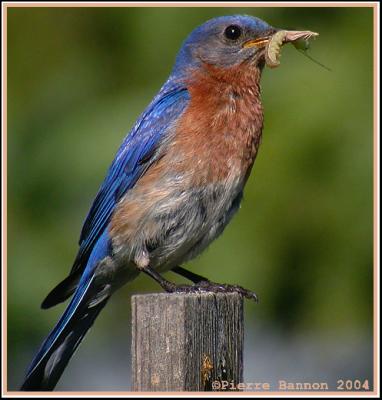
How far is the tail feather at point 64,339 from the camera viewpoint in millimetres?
5391

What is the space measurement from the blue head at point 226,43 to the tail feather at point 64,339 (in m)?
1.64

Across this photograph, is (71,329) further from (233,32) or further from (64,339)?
(233,32)

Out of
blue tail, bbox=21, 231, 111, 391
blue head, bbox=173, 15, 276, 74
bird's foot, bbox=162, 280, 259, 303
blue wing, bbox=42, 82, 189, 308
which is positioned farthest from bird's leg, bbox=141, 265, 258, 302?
blue head, bbox=173, 15, 276, 74

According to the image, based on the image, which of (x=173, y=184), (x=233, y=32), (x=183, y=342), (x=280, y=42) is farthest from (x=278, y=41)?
(x=183, y=342)

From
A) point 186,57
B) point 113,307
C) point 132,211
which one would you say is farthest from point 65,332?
point 186,57

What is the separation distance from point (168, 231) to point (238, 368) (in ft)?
4.98

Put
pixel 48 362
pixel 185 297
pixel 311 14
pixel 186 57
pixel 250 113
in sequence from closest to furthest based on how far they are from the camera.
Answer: pixel 185 297, pixel 48 362, pixel 250 113, pixel 186 57, pixel 311 14

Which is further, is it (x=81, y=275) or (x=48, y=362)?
(x=81, y=275)

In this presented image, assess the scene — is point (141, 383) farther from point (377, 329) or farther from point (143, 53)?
point (143, 53)

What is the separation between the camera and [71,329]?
574cm

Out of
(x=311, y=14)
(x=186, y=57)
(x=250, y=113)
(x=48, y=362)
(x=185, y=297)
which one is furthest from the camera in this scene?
(x=311, y=14)

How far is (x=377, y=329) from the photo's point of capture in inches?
247

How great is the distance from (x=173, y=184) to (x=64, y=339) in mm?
1144

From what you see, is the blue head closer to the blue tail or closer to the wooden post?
the blue tail
